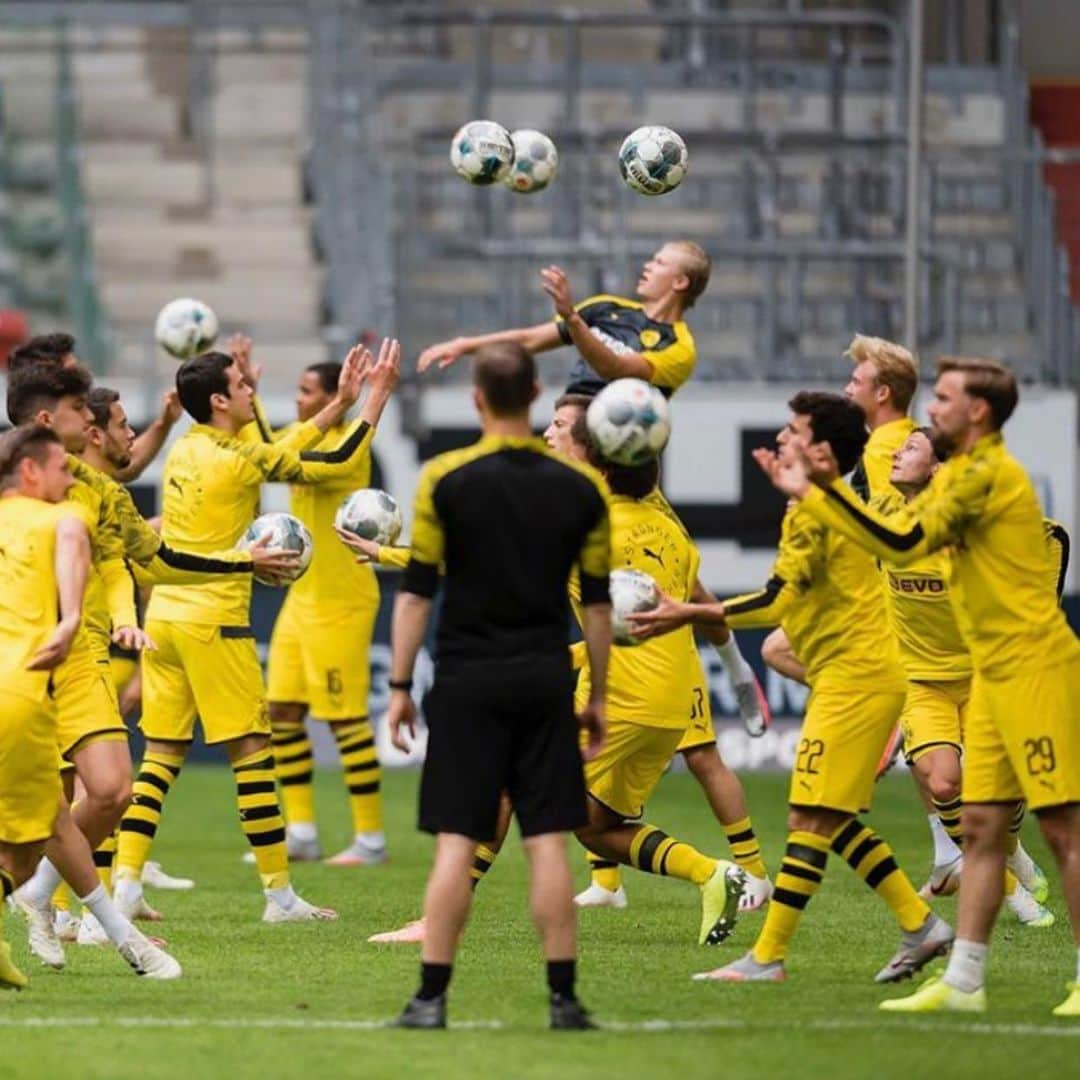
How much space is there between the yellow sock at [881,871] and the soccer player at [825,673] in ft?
0.14

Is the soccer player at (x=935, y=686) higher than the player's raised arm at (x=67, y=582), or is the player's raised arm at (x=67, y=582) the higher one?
the player's raised arm at (x=67, y=582)

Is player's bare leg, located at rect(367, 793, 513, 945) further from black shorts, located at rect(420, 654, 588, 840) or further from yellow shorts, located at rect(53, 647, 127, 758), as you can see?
black shorts, located at rect(420, 654, 588, 840)

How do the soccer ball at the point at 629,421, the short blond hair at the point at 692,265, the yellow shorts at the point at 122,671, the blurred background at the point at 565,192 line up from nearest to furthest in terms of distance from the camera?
the soccer ball at the point at 629,421 → the short blond hair at the point at 692,265 → the yellow shorts at the point at 122,671 → the blurred background at the point at 565,192

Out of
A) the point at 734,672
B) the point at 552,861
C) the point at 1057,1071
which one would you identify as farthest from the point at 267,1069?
the point at 734,672

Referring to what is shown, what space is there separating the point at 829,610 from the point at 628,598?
28.5 inches

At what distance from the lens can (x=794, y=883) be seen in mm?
8742

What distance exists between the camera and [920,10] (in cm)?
1953

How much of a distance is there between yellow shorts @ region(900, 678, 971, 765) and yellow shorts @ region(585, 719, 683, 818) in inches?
59.1

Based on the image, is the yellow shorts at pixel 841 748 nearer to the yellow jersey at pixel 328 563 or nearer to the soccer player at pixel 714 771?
the soccer player at pixel 714 771

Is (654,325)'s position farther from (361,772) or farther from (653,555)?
(361,772)

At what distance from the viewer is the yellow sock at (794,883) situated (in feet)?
28.7

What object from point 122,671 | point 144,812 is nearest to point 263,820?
point 144,812

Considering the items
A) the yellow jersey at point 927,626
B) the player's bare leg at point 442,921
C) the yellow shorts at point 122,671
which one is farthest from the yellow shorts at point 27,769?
the yellow shorts at point 122,671

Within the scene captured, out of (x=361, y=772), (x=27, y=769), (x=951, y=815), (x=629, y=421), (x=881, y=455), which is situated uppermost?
(x=629, y=421)
